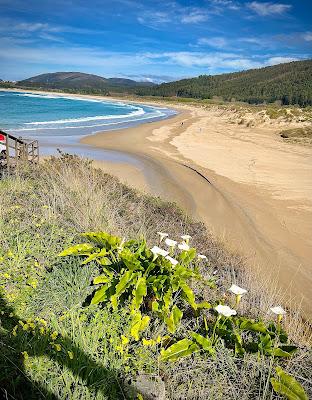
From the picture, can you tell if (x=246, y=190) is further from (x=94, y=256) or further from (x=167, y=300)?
(x=167, y=300)

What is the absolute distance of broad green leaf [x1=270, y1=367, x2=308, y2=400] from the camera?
7.70 feet

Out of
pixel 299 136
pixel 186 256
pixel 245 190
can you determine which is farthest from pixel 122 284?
pixel 299 136

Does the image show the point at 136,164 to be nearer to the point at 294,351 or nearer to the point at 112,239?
the point at 112,239

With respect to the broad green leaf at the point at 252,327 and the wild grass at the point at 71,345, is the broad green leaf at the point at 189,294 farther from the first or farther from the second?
the broad green leaf at the point at 252,327

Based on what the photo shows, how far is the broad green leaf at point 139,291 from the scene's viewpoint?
9.42 feet

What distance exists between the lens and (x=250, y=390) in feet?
8.14

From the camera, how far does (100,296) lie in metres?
2.98

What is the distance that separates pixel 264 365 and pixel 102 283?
1650mm

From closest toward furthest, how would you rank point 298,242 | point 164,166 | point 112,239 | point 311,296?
point 112,239, point 311,296, point 298,242, point 164,166

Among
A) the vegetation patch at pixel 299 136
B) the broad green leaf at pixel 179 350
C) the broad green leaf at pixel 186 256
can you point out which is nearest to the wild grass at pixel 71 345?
the broad green leaf at pixel 179 350

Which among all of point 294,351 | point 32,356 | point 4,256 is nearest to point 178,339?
point 294,351

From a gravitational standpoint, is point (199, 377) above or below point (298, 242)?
above

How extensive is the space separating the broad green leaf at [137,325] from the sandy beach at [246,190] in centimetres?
265

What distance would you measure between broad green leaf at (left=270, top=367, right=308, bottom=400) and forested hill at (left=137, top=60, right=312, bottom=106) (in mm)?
89223
